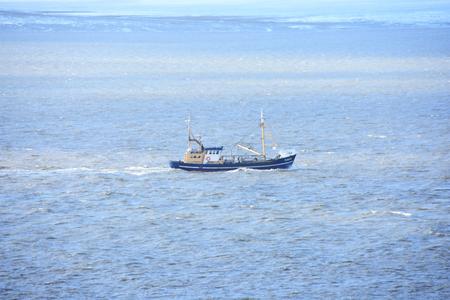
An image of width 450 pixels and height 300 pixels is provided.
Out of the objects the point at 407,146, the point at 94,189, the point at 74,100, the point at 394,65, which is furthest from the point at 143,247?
the point at 394,65

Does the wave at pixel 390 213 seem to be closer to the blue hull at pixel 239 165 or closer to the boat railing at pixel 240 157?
the blue hull at pixel 239 165

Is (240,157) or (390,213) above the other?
(240,157)

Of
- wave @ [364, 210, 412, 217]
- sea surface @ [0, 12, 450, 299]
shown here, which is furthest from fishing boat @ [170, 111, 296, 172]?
wave @ [364, 210, 412, 217]

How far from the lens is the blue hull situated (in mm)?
80812

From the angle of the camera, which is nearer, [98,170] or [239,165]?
[98,170]

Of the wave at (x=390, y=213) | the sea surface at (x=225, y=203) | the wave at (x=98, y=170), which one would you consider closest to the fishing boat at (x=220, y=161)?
the sea surface at (x=225, y=203)

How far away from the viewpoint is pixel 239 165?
268 feet

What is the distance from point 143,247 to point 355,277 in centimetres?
1280

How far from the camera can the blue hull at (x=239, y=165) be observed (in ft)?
265

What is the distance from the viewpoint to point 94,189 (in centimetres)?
7431

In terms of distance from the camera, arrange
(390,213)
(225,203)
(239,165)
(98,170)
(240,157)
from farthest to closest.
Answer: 1. (240,157)
2. (239,165)
3. (98,170)
4. (225,203)
5. (390,213)

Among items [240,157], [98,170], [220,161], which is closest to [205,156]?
[220,161]

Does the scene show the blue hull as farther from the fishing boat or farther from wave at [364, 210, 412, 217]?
wave at [364, 210, 412, 217]

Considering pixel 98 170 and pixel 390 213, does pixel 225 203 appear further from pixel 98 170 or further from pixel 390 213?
pixel 98 170
